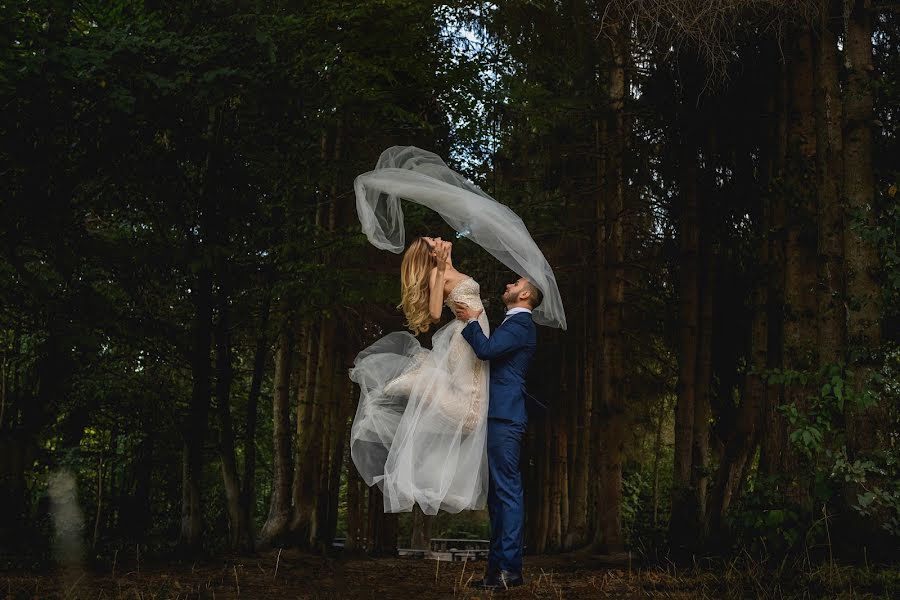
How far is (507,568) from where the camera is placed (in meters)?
6.50

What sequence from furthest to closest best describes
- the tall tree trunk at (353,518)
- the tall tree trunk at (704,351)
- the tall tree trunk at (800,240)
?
1. the tall tree trunk at (353,518)
2. the tall tree trunk at (704,351)
3. the tall tree trunk at (800,240)

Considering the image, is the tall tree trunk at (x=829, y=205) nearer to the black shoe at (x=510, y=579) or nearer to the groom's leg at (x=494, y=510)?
the groom's leg at (x=494, y=510)

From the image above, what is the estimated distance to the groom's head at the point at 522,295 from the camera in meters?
6.76

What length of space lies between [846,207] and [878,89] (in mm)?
998

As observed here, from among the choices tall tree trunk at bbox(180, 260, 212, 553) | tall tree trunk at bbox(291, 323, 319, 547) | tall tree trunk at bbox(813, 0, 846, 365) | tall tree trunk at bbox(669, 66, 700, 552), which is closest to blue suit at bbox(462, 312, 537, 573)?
tall tree trunk at bbox(813, 0, 846, 365)

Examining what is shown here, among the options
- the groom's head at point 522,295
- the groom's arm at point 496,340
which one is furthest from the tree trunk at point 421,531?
the groom's arm at point 496,340

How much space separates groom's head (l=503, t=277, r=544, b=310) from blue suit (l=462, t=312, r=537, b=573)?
0.41ft

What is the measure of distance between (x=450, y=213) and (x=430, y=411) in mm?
1604

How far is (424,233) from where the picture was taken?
12320 mm

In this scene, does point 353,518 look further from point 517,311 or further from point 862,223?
point 862,223

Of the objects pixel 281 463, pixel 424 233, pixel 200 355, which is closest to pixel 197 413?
pixel 200 355

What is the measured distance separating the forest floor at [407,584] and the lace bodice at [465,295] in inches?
83.7

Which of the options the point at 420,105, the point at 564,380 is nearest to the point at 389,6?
the point at 420,105

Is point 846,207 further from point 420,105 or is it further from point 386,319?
point 386,319
